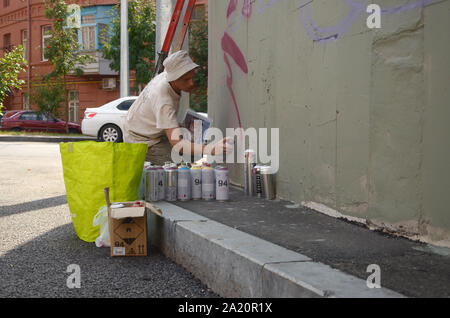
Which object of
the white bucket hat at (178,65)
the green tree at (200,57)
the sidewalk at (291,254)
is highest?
the green tree at (200,57)

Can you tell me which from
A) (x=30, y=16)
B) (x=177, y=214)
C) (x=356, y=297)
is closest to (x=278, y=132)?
(x=177, y=214)

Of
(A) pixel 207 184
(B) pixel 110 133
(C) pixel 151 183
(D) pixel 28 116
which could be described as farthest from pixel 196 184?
(D) pixel 28 116

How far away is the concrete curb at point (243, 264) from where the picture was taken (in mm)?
1883

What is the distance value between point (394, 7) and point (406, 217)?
1195 mm

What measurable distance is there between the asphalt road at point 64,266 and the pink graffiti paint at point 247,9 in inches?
103

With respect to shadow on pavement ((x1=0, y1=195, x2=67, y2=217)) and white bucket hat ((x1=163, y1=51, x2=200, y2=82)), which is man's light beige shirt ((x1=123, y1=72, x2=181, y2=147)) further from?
shadow on pavement ((x1=0, y1=195, x2=67, y2=217))

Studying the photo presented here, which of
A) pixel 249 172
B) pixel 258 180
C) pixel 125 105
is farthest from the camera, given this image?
pixel 125 105

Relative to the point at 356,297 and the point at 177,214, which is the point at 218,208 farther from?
the point at 356,297

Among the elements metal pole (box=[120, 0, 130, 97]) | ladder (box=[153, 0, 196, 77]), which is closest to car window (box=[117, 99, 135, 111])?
metal pole (box=[120, 0, 130, 97])

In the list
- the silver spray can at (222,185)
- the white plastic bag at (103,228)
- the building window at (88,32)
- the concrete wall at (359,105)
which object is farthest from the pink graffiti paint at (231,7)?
the building window at (88,32)

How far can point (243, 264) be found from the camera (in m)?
2.31

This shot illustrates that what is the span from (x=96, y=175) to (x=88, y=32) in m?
24.0

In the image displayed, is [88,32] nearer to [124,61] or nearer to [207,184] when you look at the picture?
[124,61]

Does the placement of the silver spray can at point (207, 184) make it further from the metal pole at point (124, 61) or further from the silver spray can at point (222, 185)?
the metal pole at point (124, 61)
